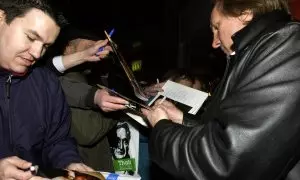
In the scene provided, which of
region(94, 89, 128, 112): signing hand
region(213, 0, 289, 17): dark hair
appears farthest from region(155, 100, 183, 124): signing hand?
region(213, 0, 289, 17): dark hair

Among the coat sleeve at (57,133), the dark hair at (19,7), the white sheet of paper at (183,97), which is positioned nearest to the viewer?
the dark hair at (19,7)

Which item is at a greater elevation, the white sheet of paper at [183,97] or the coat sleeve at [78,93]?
the coat sleeve at [78,93]

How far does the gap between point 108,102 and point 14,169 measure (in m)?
0.78

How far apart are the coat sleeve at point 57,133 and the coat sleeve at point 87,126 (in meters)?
0.21

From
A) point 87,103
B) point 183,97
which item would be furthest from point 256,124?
point 87,103

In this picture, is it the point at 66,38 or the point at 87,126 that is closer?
the point at 87,126

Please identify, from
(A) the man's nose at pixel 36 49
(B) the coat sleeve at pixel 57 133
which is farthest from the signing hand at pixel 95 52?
(A) the man's nose at pixel 36 49

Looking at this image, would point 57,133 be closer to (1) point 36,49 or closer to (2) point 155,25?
(1) point 36,49

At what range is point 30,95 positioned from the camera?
5.91 feet

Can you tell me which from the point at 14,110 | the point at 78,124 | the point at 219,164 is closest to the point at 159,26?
the point at 78,124

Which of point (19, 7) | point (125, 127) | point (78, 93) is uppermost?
point (19, 7)

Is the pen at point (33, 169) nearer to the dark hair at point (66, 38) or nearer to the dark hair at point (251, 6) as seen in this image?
the dark hair at point (251, 6)

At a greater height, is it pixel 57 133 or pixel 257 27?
pixel 257 27

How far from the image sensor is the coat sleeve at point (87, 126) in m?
2.19
